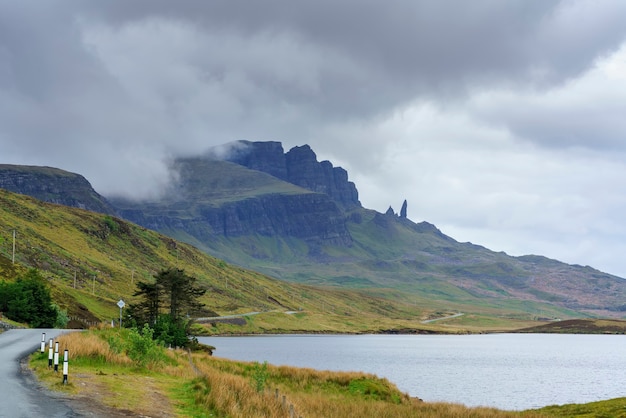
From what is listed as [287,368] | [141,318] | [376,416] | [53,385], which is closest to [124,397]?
[53,385]

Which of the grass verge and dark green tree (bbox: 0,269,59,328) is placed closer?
the grass verge

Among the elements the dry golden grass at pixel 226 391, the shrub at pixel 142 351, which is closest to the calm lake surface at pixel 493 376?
the dry golden grass at pixel 226 391

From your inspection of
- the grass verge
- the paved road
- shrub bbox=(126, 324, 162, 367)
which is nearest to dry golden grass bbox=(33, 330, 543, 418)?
the grass verge

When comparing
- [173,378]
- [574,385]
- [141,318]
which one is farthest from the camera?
[141,318]

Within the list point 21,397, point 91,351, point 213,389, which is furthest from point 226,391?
point 91,351

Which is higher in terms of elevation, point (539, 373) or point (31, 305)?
point (31, 305)

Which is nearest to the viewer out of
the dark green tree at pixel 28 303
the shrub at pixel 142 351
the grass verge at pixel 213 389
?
the grass verge at pixel 213 389

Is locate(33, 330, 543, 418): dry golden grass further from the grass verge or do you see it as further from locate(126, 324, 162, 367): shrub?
locate(126, 324, 162, 367): shrub

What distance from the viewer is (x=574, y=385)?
8638 centimetres

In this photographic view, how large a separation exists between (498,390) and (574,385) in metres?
14.5

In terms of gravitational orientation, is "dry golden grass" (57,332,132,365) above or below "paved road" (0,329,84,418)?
above

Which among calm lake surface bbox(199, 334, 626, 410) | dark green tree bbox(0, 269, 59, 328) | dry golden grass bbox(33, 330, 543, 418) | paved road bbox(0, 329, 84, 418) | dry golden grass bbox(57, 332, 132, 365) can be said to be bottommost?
calm lake surface bbox(199, 334, 626, 410)

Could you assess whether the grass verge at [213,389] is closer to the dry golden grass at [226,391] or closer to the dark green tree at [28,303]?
the dry golden grass at [226,391]

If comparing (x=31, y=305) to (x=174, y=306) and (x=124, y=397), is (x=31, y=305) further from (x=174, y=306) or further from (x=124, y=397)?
(x=124, y=397)
